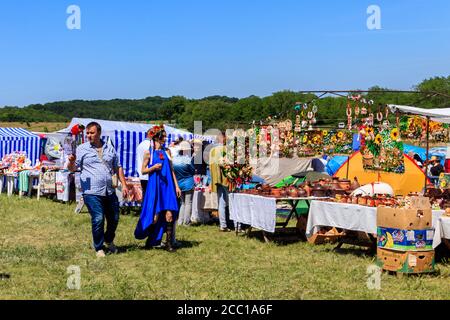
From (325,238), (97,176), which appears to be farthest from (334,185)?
(97,176)

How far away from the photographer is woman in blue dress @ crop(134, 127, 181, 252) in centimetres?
769

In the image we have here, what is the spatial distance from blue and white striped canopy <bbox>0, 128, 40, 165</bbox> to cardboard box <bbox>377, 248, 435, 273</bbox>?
1501 centimetres

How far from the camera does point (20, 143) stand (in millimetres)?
20234

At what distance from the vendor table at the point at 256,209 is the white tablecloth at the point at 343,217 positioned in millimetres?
332

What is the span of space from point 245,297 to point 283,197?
129 inches

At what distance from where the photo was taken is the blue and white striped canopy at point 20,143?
19500mm

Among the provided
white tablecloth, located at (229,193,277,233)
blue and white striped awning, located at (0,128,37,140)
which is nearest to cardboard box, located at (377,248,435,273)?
white tablecloth, located at (229,193,277,233)

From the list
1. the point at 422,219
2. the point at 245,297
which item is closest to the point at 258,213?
the point at 422,219

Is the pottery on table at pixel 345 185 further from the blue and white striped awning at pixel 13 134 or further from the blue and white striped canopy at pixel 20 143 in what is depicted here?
the blue and white striped awning at pixel 13 134

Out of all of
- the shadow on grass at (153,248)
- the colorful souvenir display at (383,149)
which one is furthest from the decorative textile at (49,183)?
the colorful souvenir display at (383,149)

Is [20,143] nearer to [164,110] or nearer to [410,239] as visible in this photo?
[410,239]

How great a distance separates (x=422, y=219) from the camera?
248 inches

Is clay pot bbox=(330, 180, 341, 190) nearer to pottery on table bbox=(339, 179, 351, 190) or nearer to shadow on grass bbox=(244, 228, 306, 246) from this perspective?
pottery on table bbox=(339, 179, 351, 190)
